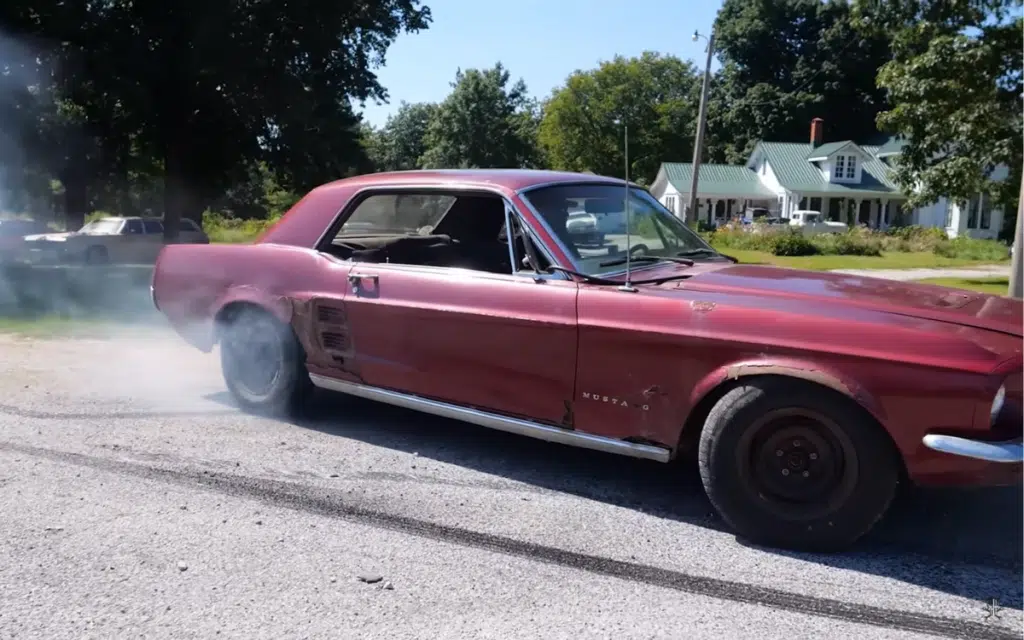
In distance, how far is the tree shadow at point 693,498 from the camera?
3.57 m

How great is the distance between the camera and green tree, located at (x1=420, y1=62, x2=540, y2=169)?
218ft

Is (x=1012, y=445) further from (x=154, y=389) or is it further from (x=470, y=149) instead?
(x=470, y=149)

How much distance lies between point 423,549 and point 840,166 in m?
52.1

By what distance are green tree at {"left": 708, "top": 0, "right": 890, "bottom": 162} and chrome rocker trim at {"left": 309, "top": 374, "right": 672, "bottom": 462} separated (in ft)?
209

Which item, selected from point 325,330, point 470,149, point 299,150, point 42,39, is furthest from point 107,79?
point 470,149

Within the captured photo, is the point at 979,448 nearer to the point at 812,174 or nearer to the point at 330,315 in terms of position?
the point at 330,315

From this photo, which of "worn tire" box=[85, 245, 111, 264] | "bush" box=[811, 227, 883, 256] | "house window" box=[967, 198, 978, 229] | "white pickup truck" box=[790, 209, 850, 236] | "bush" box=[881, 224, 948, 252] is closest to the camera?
"worn tire" box=[85, 245, 111, 264]

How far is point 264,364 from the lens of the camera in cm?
562

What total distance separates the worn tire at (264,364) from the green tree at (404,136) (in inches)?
2985

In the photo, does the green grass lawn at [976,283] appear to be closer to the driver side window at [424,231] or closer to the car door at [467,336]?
the driver side window at [424,231]

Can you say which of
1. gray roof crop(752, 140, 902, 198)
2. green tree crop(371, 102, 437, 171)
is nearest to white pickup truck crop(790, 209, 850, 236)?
gray roof crop(752, 140, 902, 198)

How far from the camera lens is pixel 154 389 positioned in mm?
6676

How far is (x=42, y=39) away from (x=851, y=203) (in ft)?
143

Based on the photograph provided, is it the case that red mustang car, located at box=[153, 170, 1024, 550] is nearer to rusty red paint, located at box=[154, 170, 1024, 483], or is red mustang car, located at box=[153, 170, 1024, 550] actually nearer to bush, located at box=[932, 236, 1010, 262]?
rusty red paint, located at box=[154, 170, 1024, 483]
